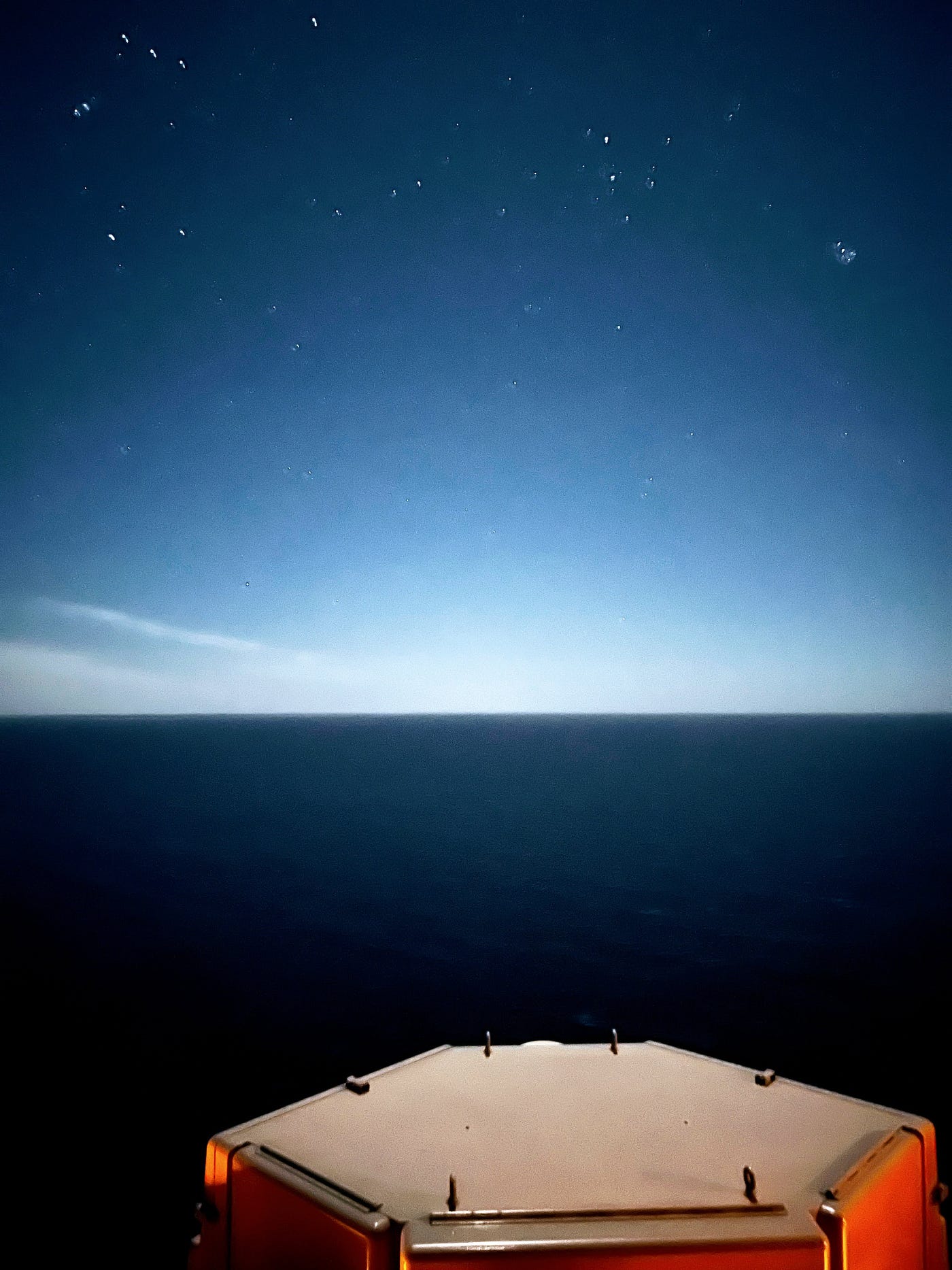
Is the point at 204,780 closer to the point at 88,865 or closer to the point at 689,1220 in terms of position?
the point at 88,865

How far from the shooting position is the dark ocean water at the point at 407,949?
28.8 metres

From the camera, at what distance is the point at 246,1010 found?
36906 mm

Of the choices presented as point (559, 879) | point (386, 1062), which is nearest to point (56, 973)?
point (386, 1062)

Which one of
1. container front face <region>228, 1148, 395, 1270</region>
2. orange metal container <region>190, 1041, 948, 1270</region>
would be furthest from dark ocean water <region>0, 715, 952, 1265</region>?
container front face <region>228, 1148, 395, 1270</region>

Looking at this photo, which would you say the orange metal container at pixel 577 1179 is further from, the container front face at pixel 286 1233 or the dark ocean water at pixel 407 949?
Result: the dark ocean water at pixel 407 949

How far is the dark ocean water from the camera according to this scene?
28766 millimetres

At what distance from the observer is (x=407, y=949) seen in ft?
146

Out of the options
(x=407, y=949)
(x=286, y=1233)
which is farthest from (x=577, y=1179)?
(x=407, y=949)

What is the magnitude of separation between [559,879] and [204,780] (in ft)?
232

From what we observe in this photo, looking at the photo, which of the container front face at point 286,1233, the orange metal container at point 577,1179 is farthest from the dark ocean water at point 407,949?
the container front face at point 286,1233

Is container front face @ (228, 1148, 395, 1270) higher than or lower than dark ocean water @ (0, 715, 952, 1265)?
higher

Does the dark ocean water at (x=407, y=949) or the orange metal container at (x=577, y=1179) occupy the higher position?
the orange metal container at (x=577, y=1179)

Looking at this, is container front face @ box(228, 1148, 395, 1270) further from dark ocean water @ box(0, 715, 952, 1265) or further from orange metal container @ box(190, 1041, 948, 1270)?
dark ocean water @ box(0, 715, 952, 1265)

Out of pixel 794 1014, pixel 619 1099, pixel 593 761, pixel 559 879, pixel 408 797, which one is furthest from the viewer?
pixel 593 761
